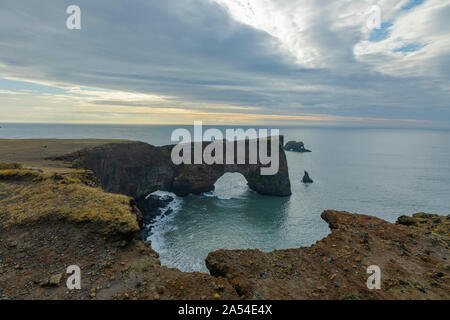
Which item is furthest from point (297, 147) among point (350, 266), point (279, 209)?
point (350, 266)

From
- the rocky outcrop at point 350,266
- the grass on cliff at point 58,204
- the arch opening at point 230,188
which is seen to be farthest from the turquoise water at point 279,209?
the rocky outcrop at point 350,266

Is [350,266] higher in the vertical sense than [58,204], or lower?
lower

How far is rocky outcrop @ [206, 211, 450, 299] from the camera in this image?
9.15 meters

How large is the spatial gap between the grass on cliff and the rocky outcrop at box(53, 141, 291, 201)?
567 inches

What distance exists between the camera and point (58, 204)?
1388 centimetres

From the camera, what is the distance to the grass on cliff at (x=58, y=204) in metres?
12.3

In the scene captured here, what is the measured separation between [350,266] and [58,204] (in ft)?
58.6

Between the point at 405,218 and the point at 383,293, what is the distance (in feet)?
32.4

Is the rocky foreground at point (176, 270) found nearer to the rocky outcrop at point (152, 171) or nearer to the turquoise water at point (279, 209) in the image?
the turquoise water at point (279, 209)

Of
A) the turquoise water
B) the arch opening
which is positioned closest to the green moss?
the turquoise water

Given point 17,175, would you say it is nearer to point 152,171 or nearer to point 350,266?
point 350,266

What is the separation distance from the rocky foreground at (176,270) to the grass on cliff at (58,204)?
6 cm

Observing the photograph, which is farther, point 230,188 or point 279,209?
point 230,188
